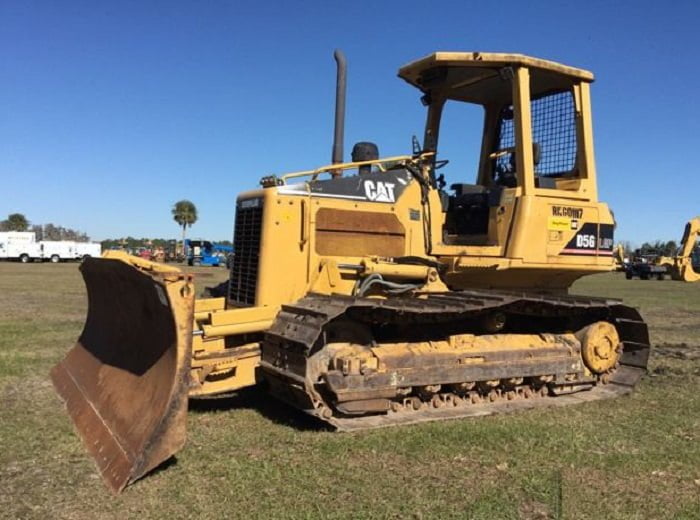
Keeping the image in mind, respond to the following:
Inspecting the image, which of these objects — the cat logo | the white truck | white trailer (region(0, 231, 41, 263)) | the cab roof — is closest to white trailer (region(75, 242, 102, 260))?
the white truck

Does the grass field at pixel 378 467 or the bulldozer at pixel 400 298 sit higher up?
the bulldozer at pixel 400 298

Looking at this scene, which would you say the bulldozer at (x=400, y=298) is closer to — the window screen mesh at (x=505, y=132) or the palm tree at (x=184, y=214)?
the window screen mesh at (x=505, y=132)

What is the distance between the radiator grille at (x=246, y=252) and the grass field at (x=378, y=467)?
44.3 inches

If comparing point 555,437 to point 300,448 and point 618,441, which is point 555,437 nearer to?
point 618,441

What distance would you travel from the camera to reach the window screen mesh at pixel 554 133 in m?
7.91

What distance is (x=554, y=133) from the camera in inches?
318

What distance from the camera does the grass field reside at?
4230 millimetres

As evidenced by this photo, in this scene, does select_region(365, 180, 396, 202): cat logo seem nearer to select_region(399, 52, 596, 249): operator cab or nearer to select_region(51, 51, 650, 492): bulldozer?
select_region(51, 51, 650, 492): bulldozer

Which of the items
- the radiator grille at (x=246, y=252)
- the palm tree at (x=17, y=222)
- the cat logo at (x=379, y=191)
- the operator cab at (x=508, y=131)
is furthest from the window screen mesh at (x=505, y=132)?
the palm tree at (x=17, y=222)

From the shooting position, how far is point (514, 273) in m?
7.41

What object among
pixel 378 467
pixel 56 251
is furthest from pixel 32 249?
pixel 378 467

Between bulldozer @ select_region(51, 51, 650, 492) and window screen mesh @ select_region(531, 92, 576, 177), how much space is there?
0.02 m

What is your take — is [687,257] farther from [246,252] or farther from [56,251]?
[56,251]

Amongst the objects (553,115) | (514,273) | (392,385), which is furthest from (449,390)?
(553,115)
